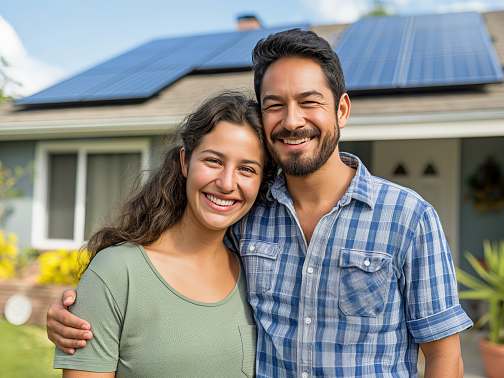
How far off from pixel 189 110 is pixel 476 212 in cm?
469

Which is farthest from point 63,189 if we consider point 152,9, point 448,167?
point 152,9

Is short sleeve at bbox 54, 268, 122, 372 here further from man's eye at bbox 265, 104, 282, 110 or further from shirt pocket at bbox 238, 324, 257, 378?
man's eye at bbox 265, 104, 282, 110

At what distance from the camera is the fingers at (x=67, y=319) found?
2.02 m

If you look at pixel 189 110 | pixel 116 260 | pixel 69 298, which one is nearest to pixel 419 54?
pixel 189 110

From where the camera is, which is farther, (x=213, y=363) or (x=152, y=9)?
(x=152, y=9)

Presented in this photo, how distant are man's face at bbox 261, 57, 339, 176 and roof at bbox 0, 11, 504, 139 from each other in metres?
2.83

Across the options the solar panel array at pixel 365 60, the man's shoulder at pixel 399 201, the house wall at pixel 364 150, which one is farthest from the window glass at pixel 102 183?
the man's shoulder at pixel 399 201

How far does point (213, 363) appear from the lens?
2.17 meters

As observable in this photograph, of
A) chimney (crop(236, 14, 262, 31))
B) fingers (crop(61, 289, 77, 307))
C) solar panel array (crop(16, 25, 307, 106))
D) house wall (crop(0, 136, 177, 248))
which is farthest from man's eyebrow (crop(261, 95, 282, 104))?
chimney (crop(236, 14, 262, 31))

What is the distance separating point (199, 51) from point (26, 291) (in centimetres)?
568

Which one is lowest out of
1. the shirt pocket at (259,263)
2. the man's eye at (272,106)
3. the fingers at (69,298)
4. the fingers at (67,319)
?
the fingers at (67,319)

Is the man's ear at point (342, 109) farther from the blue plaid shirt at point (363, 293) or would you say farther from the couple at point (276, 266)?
the blue plaid shirt at point (363, 293)

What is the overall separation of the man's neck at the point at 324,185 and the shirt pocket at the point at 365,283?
0.95 ft

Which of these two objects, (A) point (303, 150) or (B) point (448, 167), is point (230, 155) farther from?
(B) point (448, 167)
